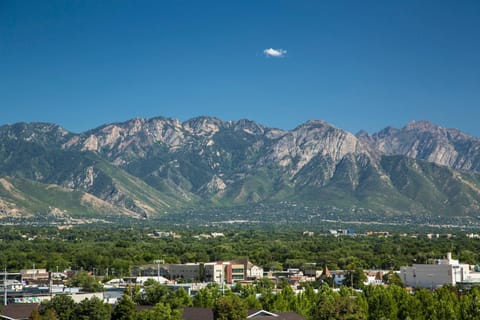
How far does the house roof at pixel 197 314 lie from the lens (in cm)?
9244

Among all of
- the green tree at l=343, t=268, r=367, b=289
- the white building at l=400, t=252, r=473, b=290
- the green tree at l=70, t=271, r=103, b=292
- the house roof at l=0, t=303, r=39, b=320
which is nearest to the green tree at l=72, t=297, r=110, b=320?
the house roof at l=0, t=303, r=39, b=320

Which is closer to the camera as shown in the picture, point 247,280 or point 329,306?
point 329,306

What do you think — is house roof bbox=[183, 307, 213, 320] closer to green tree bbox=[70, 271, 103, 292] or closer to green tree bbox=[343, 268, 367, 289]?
green tree bbox=[70, 271, 103, 292]

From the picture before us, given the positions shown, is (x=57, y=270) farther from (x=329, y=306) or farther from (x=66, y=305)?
(x=329, y=306)

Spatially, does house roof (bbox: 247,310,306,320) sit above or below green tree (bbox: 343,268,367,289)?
below

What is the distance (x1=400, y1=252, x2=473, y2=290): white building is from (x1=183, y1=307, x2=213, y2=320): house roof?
3171 inches

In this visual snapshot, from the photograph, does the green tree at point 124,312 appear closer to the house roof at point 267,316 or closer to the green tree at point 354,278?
the house roof at point 267,316

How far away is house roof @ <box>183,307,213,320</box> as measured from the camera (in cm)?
9244

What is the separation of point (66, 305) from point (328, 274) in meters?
101

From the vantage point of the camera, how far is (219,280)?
196m

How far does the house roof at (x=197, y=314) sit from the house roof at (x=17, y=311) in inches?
628

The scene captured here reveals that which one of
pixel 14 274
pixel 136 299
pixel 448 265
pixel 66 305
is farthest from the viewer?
pixel 14 274

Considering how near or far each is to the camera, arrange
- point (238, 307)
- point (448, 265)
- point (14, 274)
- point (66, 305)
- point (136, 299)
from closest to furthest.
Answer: point (238, 307) → point (66, 305) → point (136, 299) → point (448, 265) → point (14, 274)

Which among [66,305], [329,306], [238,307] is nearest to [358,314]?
[329,306]
